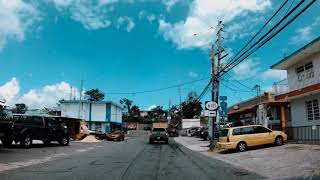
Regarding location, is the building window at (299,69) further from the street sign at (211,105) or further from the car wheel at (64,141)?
the car wheel at (64,141)

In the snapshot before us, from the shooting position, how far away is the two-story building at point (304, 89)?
26.0 metres

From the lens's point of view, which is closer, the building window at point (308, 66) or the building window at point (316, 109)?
the building window at point (316, 109)

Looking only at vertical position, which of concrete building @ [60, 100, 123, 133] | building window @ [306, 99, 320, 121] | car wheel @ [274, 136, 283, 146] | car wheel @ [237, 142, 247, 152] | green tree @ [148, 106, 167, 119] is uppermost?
green tree @ [148, 106, 167, 119]

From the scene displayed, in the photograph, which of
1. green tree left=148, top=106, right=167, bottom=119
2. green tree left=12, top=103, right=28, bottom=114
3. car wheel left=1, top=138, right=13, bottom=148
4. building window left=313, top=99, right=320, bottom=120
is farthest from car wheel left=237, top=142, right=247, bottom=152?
green tree left=148, top=106, right=167, bottom=119

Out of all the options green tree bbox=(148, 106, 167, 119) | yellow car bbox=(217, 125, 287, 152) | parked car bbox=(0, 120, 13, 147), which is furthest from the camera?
green tree bbox=(148, 106, 167, 119)

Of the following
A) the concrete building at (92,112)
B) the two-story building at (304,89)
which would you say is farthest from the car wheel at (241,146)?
the concrete building at (92,112)

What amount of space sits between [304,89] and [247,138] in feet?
17.5

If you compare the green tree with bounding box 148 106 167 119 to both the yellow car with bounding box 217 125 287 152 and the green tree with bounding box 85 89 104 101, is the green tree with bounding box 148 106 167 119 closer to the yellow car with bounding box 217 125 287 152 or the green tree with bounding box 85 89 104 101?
the green tree with bounding box 85 89 104 101

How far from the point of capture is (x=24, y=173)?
1402 cm

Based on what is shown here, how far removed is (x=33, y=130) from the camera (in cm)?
2891

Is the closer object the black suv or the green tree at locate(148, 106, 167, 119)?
the black suv

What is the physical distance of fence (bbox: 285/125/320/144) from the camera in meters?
25.6

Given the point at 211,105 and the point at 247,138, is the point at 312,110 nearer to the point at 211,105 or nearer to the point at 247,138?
the point at 247,138

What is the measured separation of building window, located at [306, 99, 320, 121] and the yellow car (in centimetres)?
306
